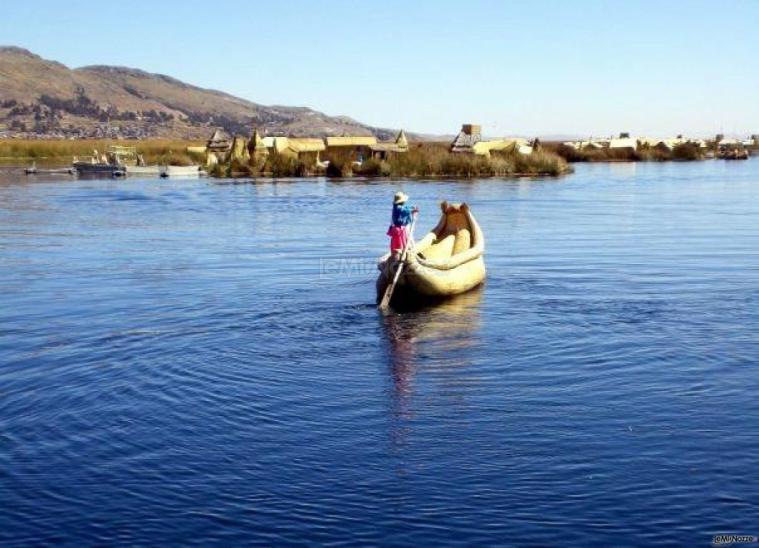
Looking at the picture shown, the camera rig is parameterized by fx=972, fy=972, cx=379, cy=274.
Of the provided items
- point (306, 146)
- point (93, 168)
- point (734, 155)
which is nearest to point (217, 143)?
point (306, 146)

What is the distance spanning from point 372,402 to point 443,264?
7460 mm

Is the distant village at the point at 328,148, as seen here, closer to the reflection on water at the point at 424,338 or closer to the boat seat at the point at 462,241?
the boat seat at the point at 462,241

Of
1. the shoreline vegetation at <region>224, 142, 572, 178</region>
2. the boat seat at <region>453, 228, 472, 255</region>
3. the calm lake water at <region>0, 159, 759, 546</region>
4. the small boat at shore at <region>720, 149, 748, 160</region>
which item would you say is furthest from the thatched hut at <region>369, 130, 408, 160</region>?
the boat seat at <region>453, 228, 472, 255</region>

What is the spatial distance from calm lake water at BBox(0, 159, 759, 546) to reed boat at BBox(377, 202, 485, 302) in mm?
544

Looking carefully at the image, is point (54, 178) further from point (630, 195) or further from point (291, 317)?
point (291, 317)

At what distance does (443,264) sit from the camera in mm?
19641

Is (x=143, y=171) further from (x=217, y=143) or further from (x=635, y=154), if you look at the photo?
(x=635, y=154)

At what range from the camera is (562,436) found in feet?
36.3

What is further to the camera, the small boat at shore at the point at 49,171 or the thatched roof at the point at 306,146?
the thatched roof at the point at 306,146

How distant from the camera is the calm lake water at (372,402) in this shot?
903 cm

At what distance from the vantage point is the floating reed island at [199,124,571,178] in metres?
71.8

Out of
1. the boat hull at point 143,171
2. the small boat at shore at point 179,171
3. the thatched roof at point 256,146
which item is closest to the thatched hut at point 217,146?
the boat hull at point 143,171

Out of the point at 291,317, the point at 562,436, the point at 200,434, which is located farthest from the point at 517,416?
the point at 291,317

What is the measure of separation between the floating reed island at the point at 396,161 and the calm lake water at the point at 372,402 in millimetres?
44914
